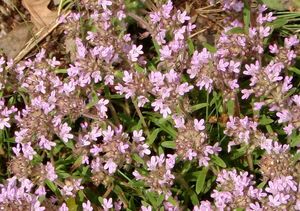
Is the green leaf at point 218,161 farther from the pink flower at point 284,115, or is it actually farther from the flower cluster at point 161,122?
the pink flower at point 284,115

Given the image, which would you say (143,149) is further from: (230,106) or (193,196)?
(230,106)

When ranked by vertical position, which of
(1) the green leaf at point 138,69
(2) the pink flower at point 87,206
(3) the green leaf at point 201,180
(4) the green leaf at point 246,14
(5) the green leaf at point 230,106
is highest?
(1) the green leaf at point 138,69

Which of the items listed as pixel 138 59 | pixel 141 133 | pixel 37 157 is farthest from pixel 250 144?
pixel 37 157

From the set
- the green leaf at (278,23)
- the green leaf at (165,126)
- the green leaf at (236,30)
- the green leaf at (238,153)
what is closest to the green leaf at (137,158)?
the green leaf at (165,126)

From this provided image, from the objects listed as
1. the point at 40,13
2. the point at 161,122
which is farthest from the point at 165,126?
the point at 40,13

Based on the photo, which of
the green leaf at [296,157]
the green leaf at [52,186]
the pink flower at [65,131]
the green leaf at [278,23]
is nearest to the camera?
the green leaf at [296,157]

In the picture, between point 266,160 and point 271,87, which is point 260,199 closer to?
point 266,160

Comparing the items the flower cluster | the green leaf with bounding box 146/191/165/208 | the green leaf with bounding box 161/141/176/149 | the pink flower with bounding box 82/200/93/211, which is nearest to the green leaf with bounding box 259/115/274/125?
the flower cluster
